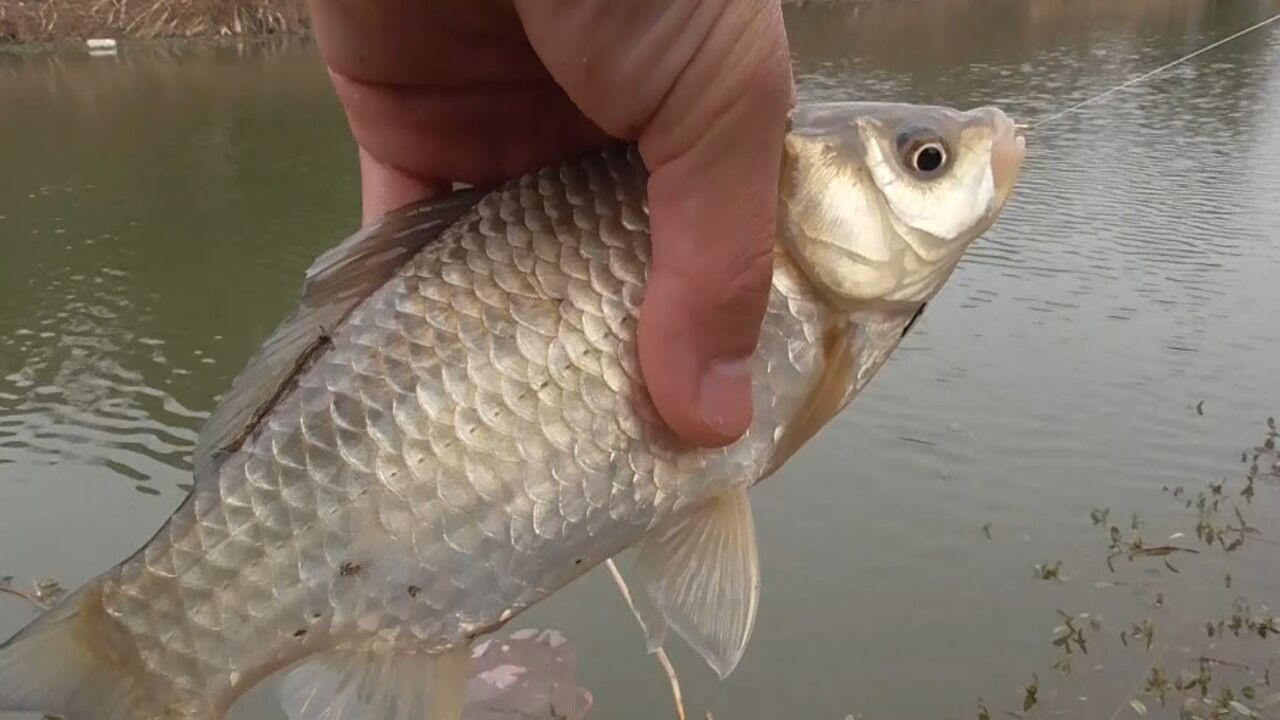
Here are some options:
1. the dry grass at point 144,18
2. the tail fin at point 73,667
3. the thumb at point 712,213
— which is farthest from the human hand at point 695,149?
the dry grass at point 144,18

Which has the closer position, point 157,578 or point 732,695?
point 157,578

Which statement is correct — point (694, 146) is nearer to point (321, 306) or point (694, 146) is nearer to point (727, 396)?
point (727, 396)

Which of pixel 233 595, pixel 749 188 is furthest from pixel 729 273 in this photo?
pixel 233 595

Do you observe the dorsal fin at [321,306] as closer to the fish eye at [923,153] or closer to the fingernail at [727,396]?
the fingernail at [727,396]

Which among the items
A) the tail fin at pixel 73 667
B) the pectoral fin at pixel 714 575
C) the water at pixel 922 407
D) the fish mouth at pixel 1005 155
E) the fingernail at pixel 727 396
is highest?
the fish mouth at pixel 1005 155

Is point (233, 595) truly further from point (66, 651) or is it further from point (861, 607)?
point (861, 607)

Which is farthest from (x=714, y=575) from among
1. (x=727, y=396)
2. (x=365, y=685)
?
(x=365, y=685)

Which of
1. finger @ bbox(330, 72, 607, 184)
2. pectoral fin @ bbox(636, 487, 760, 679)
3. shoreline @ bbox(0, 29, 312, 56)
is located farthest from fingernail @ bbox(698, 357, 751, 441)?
shoreline @ bbox(0, 29, 312, 56)
